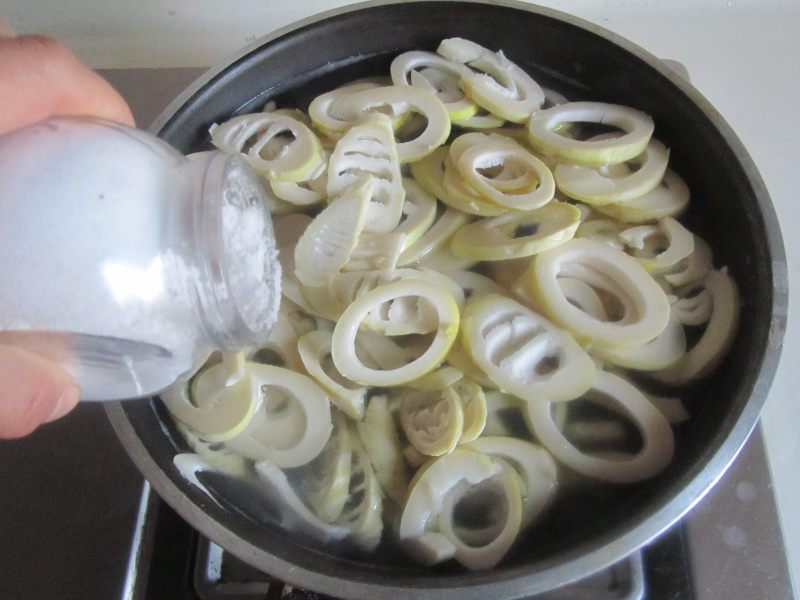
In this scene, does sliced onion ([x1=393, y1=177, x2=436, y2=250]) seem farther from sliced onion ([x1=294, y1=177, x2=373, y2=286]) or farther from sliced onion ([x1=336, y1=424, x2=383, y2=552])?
sliced onion ([x1=336, y1=424, x2=383, y2=552])

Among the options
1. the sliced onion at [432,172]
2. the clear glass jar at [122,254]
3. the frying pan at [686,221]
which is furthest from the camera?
the sliced onion at [432,172]

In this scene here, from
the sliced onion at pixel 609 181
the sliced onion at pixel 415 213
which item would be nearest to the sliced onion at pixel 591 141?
the sliced onion at pixel 609 181

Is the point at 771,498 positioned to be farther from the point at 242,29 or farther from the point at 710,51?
the point at 242,29

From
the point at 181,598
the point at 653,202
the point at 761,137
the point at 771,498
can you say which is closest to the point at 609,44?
the point at 653,202

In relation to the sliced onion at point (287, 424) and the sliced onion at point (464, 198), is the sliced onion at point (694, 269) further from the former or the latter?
the sliced onion at point (287, 424)

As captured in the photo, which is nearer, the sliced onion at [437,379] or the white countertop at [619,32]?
the sliced onion at [437,379]

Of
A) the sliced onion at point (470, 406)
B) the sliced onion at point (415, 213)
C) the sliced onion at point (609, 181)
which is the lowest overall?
the sliced onion at point (470, 406)
